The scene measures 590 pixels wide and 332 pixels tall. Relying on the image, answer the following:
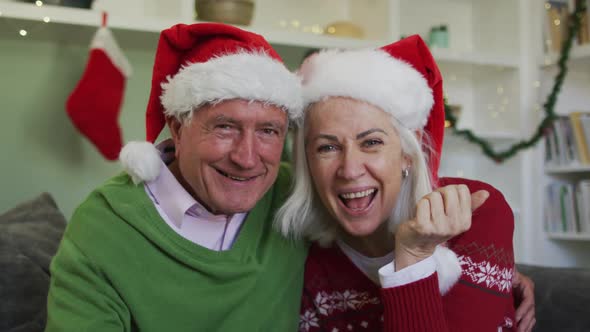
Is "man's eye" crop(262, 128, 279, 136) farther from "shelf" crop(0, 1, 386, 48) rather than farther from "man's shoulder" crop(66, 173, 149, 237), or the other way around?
"shelf" crop(0, 1, 386, 48)

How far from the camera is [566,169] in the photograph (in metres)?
2.92

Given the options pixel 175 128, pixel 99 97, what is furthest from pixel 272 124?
pixel 99 97

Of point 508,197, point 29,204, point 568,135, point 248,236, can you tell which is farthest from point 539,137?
point 29,204

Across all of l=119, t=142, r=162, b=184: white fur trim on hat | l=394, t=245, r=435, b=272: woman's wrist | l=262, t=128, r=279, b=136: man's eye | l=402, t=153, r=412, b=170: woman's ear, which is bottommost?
l=394, t=245, r=435, b=272: woman's wrist

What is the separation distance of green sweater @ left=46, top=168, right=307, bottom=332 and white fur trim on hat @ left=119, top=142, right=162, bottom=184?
0.03m

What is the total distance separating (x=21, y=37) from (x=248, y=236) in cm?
166

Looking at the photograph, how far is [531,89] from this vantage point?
3.02 meters

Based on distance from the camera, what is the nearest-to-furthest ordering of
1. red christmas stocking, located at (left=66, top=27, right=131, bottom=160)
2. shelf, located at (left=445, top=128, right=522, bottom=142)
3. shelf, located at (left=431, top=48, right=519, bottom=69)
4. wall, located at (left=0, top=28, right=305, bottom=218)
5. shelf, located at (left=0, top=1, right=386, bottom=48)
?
shelf, located at (left=0, top=1, right=386, bottom=48), red christmas stocking, located at (left=66, top=27, right=131, bottom=160), wall, located at (left=0, top=28, right=305, bottom=218), shelf, located at (left=431, top=48, right=519, bottom=69), shelf, located at (left=445, top=128, right=522, bottom=142)

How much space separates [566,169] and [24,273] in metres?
2.55

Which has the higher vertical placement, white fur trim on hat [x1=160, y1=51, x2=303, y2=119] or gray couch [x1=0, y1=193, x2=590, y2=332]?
white fur trim on hat [x1=160, y1=51, x2=303, y2=119]

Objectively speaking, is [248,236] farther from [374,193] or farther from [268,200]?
[374,193]

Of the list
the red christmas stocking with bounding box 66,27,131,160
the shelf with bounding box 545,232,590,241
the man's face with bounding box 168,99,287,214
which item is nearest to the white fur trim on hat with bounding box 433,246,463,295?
the man's face with bounding box 168,99,287,214

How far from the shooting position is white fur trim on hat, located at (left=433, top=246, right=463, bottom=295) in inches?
46.1

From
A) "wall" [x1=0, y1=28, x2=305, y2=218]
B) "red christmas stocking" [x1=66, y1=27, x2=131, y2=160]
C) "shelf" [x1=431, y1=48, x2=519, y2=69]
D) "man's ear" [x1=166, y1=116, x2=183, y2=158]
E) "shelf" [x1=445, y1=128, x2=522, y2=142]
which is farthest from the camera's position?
"shelf" [x1=445, y1=128, x2=522, y2=142]
